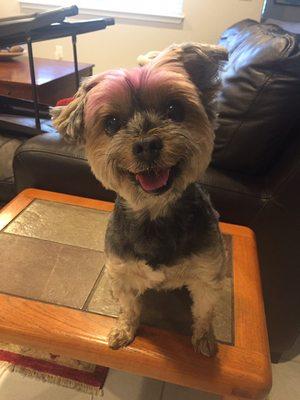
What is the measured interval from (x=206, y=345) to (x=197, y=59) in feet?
2.50

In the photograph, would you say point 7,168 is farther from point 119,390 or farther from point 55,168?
point 119,390

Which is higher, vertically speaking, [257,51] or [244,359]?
[257,51]

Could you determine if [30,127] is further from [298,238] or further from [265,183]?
[298,238]

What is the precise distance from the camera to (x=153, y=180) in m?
0.89

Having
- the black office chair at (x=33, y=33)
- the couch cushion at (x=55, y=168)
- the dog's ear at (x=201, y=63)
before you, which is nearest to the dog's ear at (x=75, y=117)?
the dog's ear at (x=201, y=63)

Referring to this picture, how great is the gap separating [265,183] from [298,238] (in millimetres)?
224

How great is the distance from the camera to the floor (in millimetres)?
1441

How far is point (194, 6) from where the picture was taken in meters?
3.94

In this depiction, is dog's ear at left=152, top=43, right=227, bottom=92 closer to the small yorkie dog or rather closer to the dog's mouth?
the small yorkie dog

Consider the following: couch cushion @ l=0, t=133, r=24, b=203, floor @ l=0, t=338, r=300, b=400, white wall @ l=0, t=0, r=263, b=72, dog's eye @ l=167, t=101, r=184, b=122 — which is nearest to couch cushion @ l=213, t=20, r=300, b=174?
dog's eye @ l=167, t=101, r=184, b=122

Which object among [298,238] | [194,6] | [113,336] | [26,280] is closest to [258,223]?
[298,238]

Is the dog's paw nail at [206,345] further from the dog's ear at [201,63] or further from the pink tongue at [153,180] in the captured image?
the dog's ear at [201,63]

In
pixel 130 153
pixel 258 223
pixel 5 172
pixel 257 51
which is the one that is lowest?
pixel 5 172

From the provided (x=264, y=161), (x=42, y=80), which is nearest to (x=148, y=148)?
(x=264, y=161)
